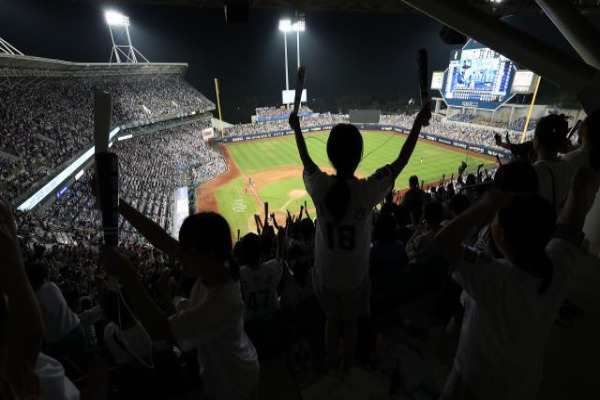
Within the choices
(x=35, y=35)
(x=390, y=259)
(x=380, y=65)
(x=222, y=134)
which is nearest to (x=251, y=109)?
(x=222, y=134)

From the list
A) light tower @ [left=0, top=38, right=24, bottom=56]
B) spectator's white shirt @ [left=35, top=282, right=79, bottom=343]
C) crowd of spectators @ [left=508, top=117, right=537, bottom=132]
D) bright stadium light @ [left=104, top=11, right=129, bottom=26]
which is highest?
bright stadium light @ [left=104, top=11, right=129, bottom=26]

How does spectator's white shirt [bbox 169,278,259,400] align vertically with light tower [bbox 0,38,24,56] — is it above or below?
below

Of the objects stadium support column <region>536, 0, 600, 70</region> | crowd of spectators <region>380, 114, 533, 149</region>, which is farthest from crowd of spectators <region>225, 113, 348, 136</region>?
stadium support column <region>536, 0, 600, 70</region>

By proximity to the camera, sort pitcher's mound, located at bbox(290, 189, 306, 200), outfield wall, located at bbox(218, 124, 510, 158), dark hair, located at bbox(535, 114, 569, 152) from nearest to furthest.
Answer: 1. dark hair, located at bbox(535, 114, 569, 152)
2. pitcher's mound, located at bbox(290, 189, 306, 200)
3. outfield wall, located at bbox(218, 124, 510, 158)

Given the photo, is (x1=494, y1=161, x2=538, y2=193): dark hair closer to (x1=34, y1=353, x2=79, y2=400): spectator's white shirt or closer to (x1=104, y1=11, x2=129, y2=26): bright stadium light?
(x1=34, y1=353, x2=79, y2=400): spectator's white shirt

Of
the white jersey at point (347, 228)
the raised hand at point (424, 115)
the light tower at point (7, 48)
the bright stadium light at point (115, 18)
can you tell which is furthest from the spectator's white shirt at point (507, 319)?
the bright stadium light at point (115, 18)

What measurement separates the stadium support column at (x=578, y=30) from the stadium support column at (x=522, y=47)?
376mm

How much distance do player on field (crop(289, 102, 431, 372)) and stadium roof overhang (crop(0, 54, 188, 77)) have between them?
21.2m

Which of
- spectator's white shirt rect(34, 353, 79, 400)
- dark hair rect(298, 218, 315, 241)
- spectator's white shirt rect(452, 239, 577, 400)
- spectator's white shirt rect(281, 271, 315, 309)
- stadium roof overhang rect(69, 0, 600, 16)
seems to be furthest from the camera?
stadium roof overhang rect(69, 0, 600, 16)

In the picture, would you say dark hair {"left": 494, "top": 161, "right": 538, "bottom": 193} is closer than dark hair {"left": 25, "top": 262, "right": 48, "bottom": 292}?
Yes

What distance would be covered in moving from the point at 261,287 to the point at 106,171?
2.28m

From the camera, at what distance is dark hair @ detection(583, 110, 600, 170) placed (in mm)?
3125

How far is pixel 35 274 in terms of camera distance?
322 cm

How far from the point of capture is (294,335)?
3.90m
